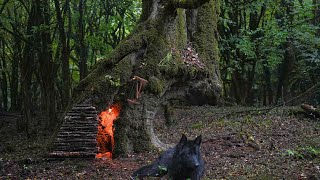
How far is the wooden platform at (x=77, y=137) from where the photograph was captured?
939cm

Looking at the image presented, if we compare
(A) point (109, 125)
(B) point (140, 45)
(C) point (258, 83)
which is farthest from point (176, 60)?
(C) point (258, 83)

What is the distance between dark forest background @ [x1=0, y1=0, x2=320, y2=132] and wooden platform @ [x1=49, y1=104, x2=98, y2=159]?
16.4ft

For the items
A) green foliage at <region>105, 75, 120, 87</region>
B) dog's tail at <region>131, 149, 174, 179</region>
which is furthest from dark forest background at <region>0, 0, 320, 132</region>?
dog's tail at <region>131, 149, 174, 179</region>

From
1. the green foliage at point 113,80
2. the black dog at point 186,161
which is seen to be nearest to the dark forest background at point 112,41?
the green foliage at point 113,80

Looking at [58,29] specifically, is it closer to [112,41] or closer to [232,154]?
[112,41]

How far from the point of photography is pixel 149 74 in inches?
414

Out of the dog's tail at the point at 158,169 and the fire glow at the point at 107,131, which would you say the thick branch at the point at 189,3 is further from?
the dog's tail at the point at 158,169

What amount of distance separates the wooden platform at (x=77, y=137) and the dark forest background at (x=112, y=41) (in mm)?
5011

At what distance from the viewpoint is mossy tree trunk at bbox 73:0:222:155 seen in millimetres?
9977

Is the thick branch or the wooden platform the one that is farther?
the wooden platform

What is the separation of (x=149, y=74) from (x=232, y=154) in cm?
308

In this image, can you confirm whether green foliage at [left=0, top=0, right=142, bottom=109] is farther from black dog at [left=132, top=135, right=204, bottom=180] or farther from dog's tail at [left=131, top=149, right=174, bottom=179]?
black dog at [left=132, top=135, right=204, bottom=180]

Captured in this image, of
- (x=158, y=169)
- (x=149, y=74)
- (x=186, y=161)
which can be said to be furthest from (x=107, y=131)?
(x=186, y=161)

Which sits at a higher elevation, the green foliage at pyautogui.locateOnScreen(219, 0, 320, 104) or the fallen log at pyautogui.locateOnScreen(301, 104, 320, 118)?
the green foliage at pyautogui.locateOnScreen(219, 0, 320, 104)
